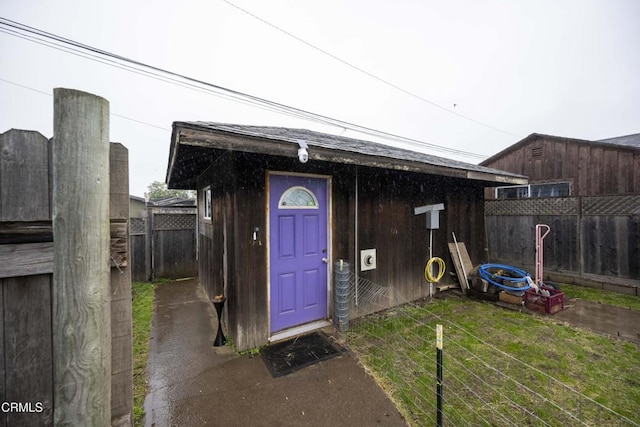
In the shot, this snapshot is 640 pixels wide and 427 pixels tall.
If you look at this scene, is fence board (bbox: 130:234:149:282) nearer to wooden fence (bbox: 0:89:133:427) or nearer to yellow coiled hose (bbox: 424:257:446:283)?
wooden fence (bbox: 0:89:133:427)

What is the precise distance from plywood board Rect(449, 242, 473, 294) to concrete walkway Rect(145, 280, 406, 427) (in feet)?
12.1

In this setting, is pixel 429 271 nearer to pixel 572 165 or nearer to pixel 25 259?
pixel 25 259

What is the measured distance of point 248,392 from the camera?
2539 mm

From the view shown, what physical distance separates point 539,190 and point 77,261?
12.3 m

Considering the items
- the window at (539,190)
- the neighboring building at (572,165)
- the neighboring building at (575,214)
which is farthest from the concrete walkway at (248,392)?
the window at (539,190)

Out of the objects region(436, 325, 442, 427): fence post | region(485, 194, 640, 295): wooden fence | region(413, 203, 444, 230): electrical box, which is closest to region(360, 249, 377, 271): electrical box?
region(413, 203, 444, 230): electrical box

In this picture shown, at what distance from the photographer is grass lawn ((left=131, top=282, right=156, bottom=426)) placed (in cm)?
243

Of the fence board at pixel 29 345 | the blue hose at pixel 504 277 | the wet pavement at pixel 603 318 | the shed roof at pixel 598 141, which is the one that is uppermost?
Result: the shed roof at pixel 598 141

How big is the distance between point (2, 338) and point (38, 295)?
0.69ft

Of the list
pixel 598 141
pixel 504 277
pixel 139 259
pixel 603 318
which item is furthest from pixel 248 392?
pixel 598 141

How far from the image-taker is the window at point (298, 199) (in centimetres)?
363

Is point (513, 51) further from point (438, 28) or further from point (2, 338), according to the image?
point (2, 338)

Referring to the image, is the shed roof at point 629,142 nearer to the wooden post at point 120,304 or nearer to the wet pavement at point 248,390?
the wet pavement at point 248,390

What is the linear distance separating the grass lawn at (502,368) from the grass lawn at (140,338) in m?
2.33
